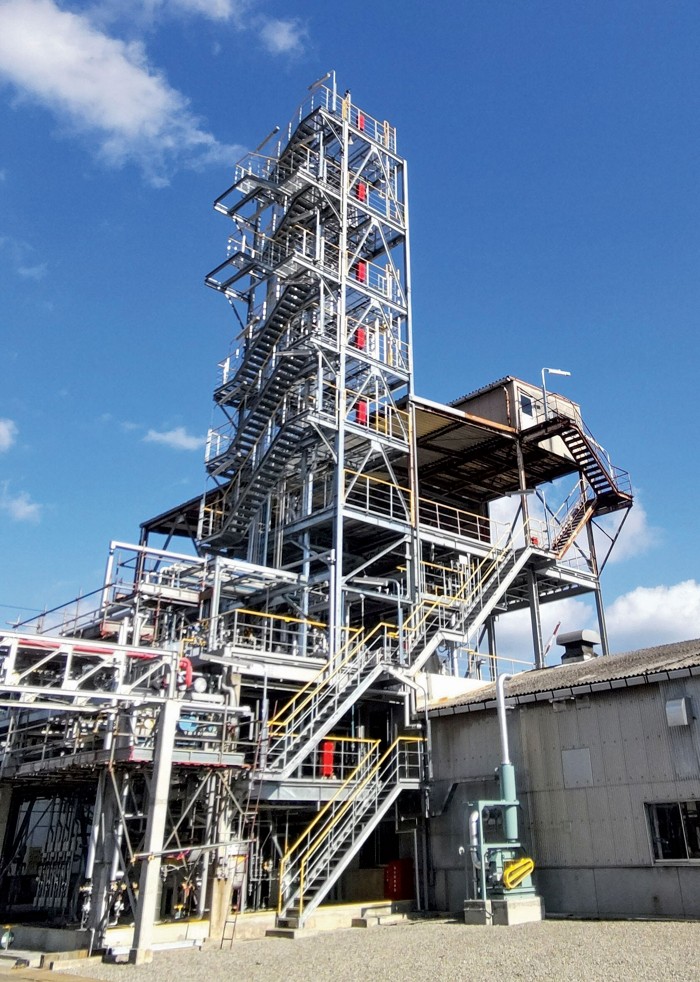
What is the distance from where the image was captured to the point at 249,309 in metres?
33.1

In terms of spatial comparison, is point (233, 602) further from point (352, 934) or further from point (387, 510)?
point (352, 934)

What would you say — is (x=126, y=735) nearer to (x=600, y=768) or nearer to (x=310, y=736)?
(x=310, y=736)

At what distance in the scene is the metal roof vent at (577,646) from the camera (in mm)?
24281

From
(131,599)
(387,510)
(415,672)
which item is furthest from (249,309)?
(415,672)

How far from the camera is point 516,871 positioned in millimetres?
16578

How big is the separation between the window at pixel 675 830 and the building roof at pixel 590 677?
7.91ft

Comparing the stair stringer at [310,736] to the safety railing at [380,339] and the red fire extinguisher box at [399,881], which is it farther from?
the safety railing at [380,339]

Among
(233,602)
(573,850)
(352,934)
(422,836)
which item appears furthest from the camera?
(233,602)

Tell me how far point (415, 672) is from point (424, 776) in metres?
2.68

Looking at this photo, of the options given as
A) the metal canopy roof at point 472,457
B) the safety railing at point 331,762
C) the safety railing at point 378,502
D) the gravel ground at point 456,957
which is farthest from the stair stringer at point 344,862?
the metal canopy roof at point 472,457

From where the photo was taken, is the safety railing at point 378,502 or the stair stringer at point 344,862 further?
the safety railing at point 378,502

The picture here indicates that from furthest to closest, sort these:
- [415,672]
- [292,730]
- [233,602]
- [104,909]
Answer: [233,602] → [415,672] → [292,730] → [104,909]

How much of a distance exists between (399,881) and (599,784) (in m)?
6.14

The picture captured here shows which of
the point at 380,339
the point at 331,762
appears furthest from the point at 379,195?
the point at 331,762
